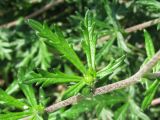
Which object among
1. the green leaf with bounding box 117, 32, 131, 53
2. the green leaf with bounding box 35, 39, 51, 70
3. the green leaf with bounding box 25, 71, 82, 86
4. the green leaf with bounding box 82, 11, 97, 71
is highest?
the green leaf with bounding box 82, 11, 97, 71

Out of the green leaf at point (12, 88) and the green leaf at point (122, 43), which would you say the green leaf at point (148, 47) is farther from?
the green leaf at point (12, 88)

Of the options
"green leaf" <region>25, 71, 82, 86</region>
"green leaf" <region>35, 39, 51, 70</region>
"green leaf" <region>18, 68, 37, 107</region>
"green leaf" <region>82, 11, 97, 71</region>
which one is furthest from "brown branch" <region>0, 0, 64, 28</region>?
"green leaf" <region>25, 71, 82, 86</region>

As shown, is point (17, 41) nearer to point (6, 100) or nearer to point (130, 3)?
point (130, 3)

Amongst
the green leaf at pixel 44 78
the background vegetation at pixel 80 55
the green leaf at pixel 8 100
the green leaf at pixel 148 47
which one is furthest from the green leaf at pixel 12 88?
the green leaf at pixel 148 47

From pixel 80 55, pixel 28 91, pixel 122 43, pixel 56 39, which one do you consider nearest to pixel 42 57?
pixel 80 55

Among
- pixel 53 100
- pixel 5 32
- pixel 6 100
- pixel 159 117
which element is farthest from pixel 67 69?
pixel 6 100

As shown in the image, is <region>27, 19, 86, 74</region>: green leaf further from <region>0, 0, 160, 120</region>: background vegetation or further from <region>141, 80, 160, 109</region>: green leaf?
<region>141, 80, 160, 109</region>: green leaf

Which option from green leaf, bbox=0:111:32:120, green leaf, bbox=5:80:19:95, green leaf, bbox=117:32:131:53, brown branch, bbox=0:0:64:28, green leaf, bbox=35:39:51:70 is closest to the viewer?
green leaf, bbox=0:111:32:120
